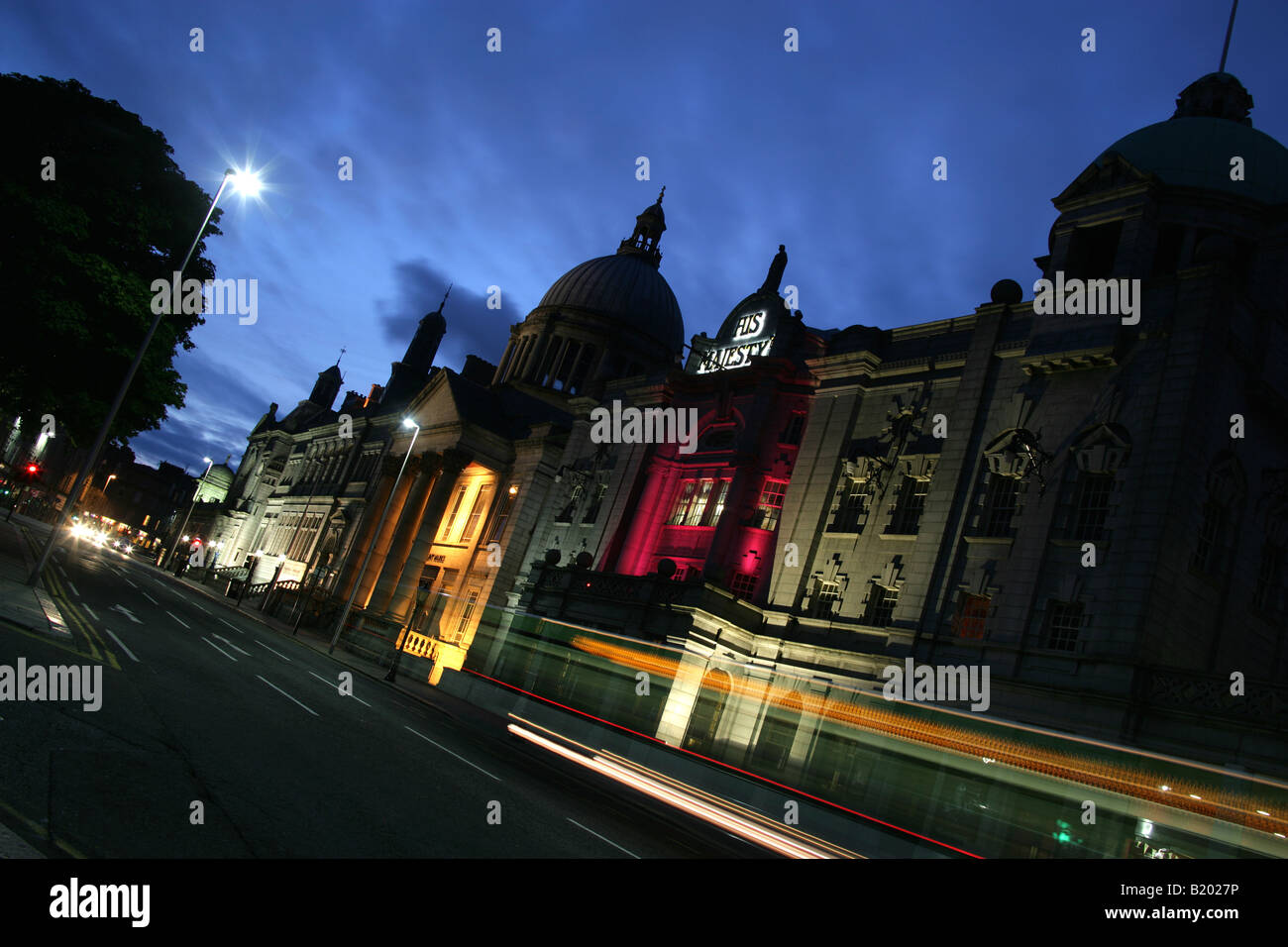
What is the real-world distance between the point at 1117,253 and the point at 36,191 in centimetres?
3840

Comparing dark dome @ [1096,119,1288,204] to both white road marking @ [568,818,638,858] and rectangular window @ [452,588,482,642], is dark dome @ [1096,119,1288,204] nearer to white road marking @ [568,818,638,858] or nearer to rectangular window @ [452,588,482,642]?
white road marking @ [568,818,638,858]

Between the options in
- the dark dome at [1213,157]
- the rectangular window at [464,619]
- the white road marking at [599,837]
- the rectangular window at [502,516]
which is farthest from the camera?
the rectangular window at [502,516]

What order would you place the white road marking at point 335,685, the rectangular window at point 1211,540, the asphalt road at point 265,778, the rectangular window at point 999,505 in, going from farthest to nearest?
1. the rectangular window at point 999,505
2. the rectangular window at point 1211,540
3. the white road marking at point 335,685
4. the asphalt road at point 265,778

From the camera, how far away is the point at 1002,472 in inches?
1072

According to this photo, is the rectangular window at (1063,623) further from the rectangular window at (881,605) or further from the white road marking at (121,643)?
the white road marking at (121,643)

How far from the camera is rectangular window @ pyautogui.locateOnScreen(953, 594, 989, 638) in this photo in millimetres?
25922

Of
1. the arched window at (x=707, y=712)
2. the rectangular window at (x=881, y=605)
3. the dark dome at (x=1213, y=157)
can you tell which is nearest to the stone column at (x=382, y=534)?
the rectangular window at (x=881, y=605)

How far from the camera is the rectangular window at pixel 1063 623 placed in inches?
926

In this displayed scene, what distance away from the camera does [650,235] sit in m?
84.8

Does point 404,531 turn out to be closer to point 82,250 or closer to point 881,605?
point 82,250

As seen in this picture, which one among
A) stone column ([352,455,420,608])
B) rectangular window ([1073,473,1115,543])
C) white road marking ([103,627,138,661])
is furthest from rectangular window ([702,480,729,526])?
stone column ([352,455,420,608])

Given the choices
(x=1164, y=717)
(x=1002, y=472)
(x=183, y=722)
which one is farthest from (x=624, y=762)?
(x=1002, y=472)

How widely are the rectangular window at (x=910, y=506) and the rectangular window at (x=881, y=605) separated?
228cm
